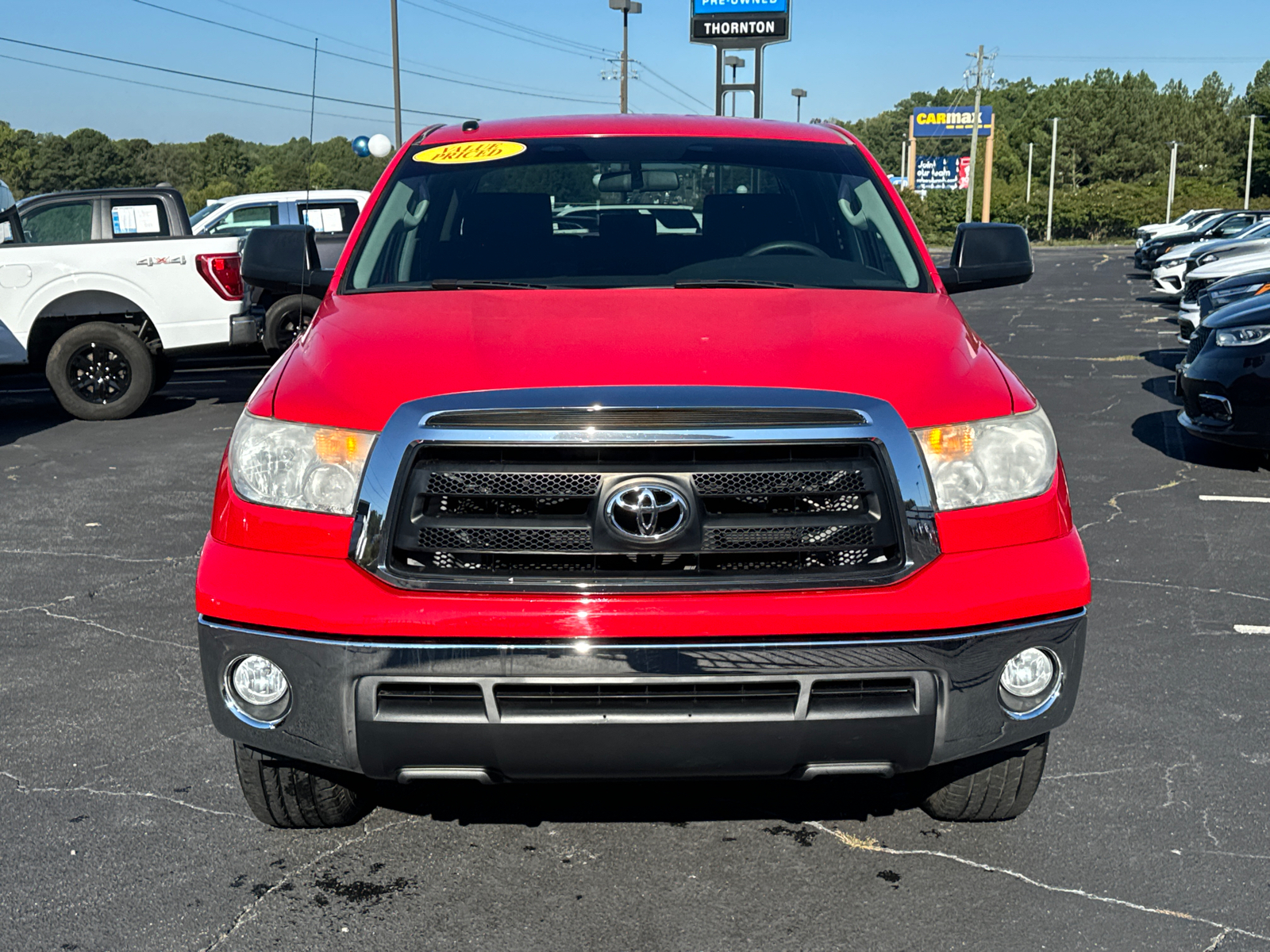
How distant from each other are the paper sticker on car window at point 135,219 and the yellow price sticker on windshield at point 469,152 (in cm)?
812

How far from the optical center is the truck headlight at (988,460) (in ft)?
9.67

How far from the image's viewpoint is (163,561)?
257 inches

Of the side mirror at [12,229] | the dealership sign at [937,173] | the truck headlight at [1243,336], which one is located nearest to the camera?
the truck headlight at [1243,336]

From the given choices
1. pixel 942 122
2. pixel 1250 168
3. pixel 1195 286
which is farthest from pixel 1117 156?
pixel 1195 286

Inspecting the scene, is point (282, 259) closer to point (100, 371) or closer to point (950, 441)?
point (950, 441)

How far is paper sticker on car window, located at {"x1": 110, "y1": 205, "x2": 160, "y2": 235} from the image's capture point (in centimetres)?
1171

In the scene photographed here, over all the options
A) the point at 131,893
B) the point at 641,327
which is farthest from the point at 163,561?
the point at 641,327

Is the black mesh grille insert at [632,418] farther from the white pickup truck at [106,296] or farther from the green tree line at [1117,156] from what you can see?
the green tree line at [1117,156]

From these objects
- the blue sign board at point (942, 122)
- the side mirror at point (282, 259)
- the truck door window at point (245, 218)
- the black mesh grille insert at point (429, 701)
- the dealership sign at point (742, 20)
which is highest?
the blue sign board at point (942, 122)

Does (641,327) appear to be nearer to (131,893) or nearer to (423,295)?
(423,295)

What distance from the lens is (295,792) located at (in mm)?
3371

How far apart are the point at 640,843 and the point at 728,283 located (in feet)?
5.25

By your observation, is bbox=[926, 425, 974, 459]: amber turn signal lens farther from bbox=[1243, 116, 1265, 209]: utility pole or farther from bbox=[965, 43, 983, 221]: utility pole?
bbox=[1243, 116, 1265, 209]: utility pole

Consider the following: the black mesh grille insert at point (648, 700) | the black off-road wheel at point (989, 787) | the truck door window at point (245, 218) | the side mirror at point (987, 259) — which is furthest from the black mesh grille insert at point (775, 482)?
the truck door window at point (245, 218)
